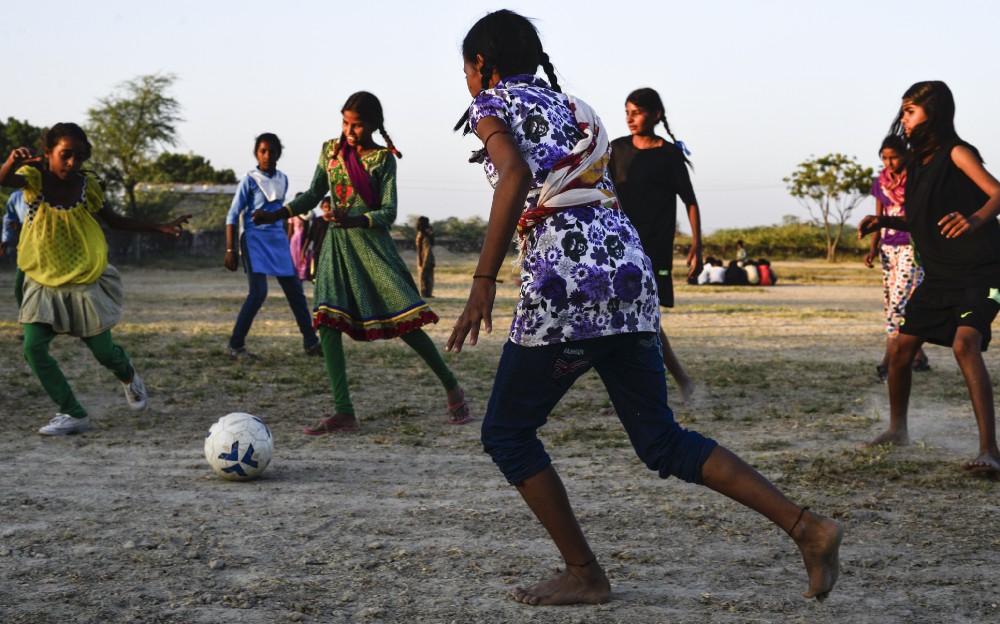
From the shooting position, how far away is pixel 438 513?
4621 millimetres

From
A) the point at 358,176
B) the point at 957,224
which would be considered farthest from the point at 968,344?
the point at 358,176

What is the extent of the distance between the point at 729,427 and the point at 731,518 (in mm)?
2341

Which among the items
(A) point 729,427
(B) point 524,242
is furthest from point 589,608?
(A) point 729,427

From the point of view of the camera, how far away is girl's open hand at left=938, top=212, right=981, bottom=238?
4977 mm

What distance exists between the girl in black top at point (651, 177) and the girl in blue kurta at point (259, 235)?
397cm

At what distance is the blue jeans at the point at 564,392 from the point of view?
10.9ft

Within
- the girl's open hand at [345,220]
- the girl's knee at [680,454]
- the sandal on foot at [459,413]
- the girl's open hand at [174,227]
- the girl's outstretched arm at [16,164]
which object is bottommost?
the sandal on foot at [459,413]

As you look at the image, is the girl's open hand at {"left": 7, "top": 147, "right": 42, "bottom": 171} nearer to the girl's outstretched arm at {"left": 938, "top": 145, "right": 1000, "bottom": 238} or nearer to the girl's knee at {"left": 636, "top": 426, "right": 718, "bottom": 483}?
the girl's knee at {"left": 636, "top": 426, "right": 718, "bottom": 483}

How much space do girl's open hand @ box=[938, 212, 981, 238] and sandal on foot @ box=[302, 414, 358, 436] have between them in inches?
140

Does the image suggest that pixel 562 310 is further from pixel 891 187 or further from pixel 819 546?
pixel 891 187

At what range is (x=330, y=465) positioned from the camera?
5688mm

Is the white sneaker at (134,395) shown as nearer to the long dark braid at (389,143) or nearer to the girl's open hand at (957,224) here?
the long dark braid at (389,143)

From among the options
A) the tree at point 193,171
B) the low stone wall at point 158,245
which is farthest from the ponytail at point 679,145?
the tree at point 193,171

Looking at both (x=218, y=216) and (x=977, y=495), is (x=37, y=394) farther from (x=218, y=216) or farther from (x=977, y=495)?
(x=218, y=216)
